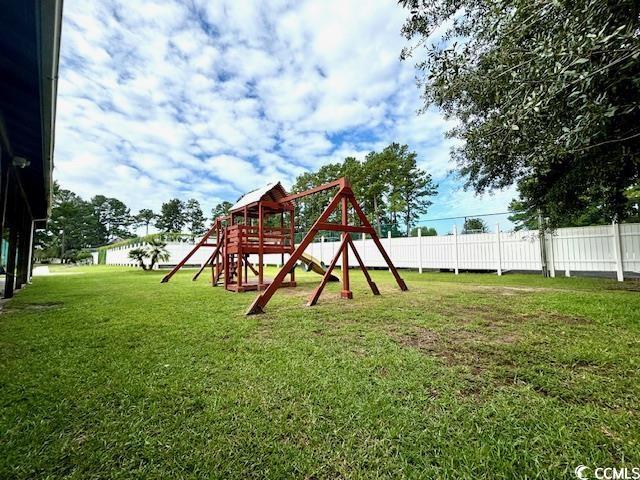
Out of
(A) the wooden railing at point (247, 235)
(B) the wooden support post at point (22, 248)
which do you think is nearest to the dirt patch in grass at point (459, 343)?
(A) the wooden railing at point (247, 235)

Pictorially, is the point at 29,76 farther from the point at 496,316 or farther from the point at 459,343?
the point at 496,316

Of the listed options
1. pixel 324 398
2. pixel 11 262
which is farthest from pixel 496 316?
pixel 11 262

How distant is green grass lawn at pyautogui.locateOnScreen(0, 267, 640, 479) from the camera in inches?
54.0

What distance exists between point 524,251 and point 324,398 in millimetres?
10947

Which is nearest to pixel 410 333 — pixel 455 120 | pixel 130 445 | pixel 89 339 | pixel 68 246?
pixel 130 445

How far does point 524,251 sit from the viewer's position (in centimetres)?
1005

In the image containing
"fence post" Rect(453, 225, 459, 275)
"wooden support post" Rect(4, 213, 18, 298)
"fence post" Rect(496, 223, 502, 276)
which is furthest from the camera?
"fence post" Rect(453, 225, 459, 275)

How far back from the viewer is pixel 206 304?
5559mm

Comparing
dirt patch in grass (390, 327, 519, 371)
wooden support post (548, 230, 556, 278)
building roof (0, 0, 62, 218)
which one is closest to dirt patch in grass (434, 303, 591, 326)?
dirt patch in grass (390, 327, 519, 371)

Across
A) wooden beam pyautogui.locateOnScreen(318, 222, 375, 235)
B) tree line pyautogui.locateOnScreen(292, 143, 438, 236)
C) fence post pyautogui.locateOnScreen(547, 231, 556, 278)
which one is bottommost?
fence post pyautogui.locateOnScreen(547, 231, 556, 278)

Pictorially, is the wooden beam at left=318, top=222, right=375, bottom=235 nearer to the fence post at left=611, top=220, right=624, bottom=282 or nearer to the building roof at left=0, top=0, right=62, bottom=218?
the building roof at left=0, top=0, right=62, bottom=218

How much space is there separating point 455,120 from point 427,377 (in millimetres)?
7236

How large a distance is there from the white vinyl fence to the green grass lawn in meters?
6.05

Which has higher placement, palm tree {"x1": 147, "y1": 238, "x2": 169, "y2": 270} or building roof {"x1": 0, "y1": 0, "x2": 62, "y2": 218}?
building roof {"x1": 0, "y1": 0, "x2": 62, "y2": 218}
